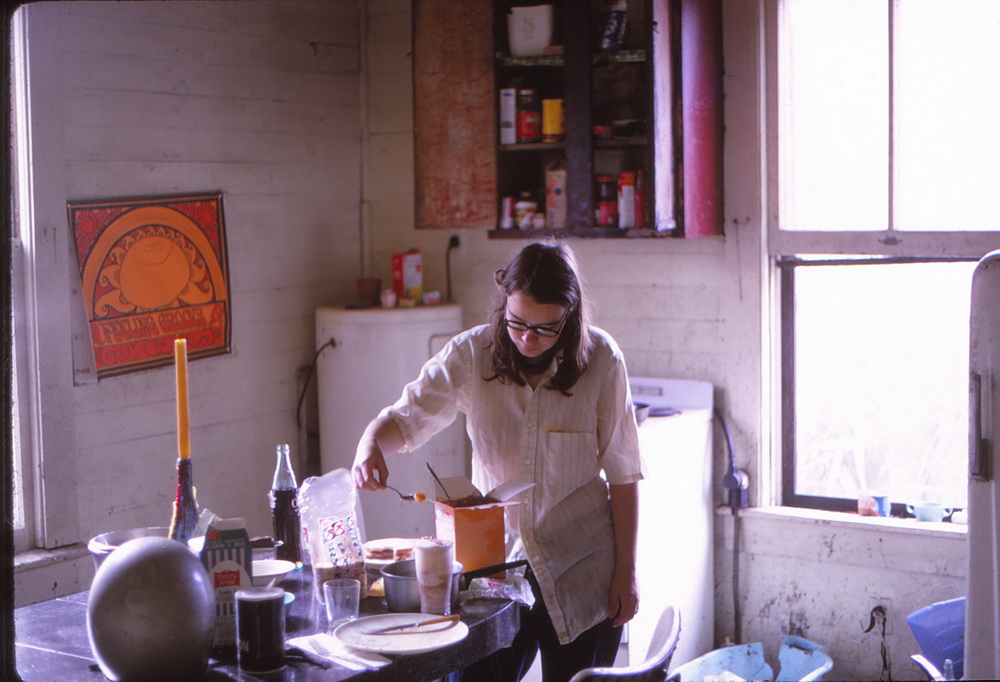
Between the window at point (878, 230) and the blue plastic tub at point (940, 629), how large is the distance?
471 millimetres

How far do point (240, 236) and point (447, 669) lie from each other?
2.47 metres

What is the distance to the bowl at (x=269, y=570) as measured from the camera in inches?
90.5

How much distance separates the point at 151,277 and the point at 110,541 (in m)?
1.71

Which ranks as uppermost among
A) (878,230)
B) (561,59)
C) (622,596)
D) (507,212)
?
(561,59)

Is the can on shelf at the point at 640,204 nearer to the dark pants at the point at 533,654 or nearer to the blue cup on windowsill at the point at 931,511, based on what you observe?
the blue cup on windowsill at the point at 931,511

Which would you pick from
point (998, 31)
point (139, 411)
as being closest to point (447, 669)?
point (139, 411)

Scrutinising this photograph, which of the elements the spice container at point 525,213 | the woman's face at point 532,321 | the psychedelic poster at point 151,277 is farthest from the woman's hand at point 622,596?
the psychedelic poster at point 151,277

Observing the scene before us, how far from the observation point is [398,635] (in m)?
2.10

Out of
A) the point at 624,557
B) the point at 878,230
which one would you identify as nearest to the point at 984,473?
the point at 624,557

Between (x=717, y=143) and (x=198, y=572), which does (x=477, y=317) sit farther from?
(x=198, y=572)

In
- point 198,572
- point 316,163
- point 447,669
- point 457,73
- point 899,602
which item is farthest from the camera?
point 316,163

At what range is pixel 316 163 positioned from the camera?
4465 millimetres

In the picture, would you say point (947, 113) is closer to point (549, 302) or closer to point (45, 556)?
point (549, 302)

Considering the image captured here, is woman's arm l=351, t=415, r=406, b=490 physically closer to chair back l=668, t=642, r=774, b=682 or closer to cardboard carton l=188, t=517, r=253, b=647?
cardboard carton l=188, t=517, r=253, b=647
